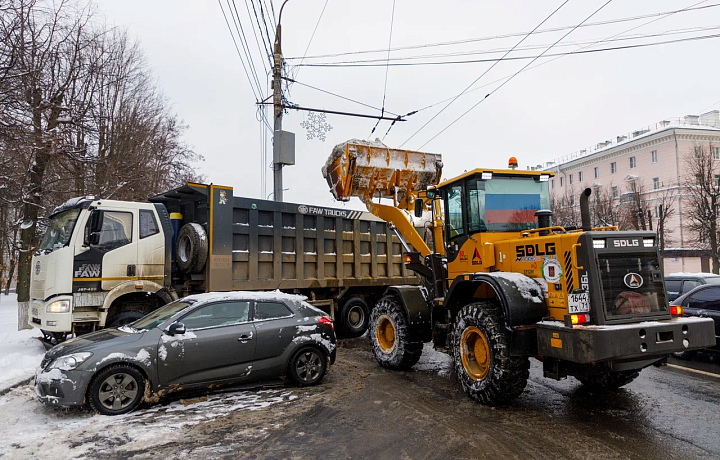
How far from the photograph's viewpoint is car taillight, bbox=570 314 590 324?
5004mm

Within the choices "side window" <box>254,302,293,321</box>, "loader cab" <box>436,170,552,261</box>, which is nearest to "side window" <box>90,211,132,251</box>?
"side window" <box>254,302,293,321</box>

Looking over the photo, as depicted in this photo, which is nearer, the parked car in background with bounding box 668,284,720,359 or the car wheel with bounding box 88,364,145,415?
the car wheel with bounding box 88,364,145,415

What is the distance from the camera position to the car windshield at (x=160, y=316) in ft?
20.6

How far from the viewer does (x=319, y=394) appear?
650 centimetres

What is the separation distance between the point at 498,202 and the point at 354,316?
6.00m

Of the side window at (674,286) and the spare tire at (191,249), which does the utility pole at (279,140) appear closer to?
the spare tire at (191,249)

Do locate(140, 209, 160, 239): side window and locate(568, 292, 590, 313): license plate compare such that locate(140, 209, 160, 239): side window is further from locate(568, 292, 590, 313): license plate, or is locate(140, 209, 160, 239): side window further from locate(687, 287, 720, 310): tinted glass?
locate(687, 287, 720, 310): tinted glass

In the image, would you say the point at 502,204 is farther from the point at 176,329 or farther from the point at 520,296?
the point at 176,329

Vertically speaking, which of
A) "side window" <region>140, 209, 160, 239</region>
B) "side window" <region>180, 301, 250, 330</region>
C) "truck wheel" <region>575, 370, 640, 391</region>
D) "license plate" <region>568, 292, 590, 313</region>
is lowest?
"truck wheel" <region>575, 370, 640, 391</region>

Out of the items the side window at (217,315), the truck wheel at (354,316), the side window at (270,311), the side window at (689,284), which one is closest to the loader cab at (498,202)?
the side window at (270,311)

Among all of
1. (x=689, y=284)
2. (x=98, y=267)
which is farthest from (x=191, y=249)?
(x=689, y=284)

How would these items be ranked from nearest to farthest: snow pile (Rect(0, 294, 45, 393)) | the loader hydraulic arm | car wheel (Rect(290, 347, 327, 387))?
car wheel (Rect(290, 347, 327, 387)) → snow pile (Rect(0, 294, 45, 393)) → the loader hydraulic arm

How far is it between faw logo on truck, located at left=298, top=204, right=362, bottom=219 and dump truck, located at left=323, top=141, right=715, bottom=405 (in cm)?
232

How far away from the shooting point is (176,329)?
606cm
